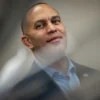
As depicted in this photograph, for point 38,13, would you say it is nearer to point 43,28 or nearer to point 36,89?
point 43,28

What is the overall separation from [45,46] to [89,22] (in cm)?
10

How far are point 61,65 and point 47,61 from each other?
31mm

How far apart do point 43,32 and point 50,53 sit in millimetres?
39

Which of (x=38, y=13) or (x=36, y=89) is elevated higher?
(x=38, y=13)

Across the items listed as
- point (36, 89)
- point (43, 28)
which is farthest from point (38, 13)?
point (36, 89)

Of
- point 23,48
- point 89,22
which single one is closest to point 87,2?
point 89,22

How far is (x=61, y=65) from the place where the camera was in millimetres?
490

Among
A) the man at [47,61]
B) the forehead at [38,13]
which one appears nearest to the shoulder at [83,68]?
the man at [47,61]

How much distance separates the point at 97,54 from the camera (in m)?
0.50

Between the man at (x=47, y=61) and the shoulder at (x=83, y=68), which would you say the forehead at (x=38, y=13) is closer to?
the man at (x=47, y=61)

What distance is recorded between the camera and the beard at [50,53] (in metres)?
0.47

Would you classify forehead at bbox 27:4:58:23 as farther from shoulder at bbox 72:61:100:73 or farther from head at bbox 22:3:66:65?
shoulder at bbox 72:61:100:73

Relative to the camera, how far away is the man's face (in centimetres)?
47

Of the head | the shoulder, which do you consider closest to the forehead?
the head
